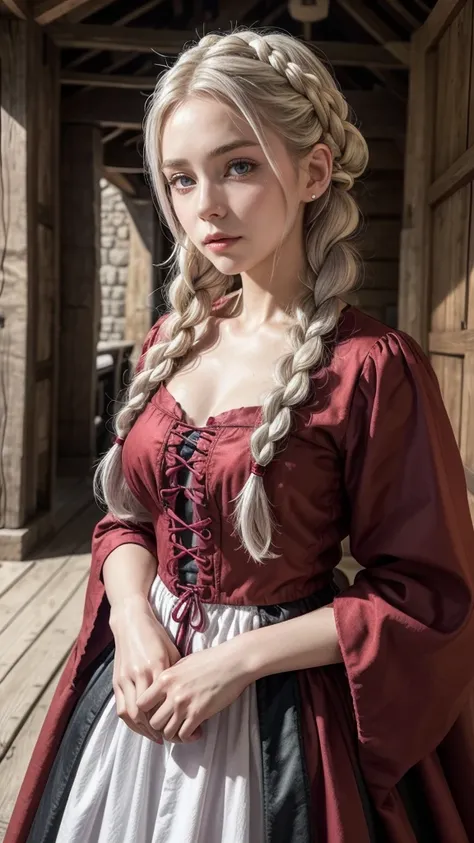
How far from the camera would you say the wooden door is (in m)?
2.54

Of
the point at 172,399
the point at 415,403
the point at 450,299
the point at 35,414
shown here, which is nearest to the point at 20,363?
the point at 35,414

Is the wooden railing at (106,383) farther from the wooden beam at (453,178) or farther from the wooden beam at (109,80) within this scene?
the wooden beam at (453,178)

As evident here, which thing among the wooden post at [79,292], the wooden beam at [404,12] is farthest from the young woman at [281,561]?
the wooden post at [79,292]

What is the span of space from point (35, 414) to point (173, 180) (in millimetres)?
3232

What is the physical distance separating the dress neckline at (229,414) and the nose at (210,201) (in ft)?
0.77

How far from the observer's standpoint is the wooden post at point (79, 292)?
18.1 ft

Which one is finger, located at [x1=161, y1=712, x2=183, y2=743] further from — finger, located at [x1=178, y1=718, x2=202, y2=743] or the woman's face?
the woman's face

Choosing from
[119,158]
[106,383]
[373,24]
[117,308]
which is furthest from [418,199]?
[117,308]

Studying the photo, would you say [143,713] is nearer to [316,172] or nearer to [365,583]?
[365,583]

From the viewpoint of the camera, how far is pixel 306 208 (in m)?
1.21

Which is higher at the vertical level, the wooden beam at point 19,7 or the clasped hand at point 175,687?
the wooden beam at point 19,7

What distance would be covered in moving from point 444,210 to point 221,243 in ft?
7.05

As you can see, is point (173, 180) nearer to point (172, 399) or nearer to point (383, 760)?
point (172, 399)

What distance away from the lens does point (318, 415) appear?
41.5 inches
